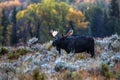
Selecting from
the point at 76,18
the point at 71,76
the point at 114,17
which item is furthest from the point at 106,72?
the point at 76,18

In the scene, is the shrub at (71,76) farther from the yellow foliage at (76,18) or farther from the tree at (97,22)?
the yellow foliage at (76,18)

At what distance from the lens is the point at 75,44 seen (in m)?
16.2

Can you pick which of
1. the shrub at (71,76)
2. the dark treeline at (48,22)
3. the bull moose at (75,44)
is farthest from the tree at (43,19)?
the shrub at (71,76)

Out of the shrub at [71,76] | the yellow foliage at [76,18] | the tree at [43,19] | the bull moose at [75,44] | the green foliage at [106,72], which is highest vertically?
the shrub at [71,76]

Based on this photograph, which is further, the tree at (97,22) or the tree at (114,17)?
the tree at (97,22)

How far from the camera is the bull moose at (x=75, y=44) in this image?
1594cm

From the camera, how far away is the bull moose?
52.3 feet

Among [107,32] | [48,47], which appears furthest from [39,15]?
[48,47]

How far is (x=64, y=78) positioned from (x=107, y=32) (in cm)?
6761

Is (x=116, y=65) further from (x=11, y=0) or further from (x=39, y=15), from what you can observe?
(x=11, y=0)

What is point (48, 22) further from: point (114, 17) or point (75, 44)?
point (75, 44)

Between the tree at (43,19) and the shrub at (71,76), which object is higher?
the shrub at (71,76)

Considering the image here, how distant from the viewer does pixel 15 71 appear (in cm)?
1009

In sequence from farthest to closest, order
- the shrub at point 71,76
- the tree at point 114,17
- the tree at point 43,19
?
the tree at point 43,19 → the tree at point 114,17 → the shrub at point 71,76
